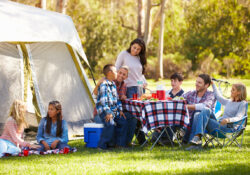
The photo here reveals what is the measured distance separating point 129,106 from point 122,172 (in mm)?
1617

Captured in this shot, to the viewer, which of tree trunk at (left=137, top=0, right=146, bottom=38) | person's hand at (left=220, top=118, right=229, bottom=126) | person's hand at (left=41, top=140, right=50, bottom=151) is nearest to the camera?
person's hand at (left=220, top=118, right=229, bottom=126)

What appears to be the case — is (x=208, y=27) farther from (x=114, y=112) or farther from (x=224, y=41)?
(x=114, y=112)

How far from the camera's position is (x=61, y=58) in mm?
6777

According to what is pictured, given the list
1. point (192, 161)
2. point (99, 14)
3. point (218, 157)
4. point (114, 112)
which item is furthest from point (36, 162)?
point (99, 14)

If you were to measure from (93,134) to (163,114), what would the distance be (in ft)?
3.42

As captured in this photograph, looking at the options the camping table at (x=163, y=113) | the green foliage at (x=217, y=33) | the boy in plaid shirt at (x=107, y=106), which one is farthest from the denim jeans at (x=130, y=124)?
the green foliage at (x=217, y=33)

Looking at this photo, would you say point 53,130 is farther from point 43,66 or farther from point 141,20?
point 141,20

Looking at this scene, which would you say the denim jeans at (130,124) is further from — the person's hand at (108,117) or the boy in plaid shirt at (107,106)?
the person's hand at (108,117)

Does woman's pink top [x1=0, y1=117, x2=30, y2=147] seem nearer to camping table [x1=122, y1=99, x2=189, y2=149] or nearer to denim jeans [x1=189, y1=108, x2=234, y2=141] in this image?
camping table [x1=122, y1=99, x2=189, y2=149]

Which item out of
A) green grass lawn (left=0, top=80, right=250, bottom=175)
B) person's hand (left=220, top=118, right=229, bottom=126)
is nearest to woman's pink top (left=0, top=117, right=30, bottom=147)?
green grass lawn (left=0, top=80, right=250, bottom=175)

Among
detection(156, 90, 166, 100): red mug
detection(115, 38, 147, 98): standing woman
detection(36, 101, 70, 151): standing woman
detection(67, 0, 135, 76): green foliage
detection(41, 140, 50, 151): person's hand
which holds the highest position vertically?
detection(67, 0, 135, 76): green foliage

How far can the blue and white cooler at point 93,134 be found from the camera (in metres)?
5.54

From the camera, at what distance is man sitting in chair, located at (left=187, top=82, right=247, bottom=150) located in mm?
5184

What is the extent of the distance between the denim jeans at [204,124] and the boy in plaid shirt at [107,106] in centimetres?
97
